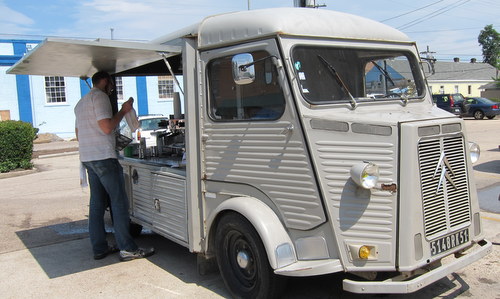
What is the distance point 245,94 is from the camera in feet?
13.1

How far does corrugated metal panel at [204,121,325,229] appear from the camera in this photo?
137 inches

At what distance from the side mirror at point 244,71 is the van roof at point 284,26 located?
25 cm

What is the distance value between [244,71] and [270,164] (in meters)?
0.78


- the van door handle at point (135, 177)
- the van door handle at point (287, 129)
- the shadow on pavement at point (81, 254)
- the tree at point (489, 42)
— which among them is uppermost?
the tree at point (489, 42)

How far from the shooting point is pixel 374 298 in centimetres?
396

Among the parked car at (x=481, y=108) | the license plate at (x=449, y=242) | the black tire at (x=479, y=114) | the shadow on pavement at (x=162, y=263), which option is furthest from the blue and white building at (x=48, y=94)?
the license plate at (x=449, y=242)

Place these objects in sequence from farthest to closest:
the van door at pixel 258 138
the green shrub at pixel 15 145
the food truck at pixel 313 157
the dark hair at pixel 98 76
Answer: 1. the green shrub at pixel 15 145
2. the dark hair at pixel 98 76
3. the van door at pixel 258 138
4. the food truck at pixel 313 157

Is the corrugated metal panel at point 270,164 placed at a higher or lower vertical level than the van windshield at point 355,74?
lower

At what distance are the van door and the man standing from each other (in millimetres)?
1396

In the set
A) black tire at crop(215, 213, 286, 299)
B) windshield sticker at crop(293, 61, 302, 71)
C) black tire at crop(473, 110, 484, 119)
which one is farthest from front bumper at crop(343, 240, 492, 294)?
black tire at crop(473, 110, 484, 119)

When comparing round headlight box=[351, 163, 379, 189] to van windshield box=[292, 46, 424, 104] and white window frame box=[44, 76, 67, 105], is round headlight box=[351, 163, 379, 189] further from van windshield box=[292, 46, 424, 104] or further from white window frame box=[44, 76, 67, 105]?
white window frame box=[44, 76, 67, 105]

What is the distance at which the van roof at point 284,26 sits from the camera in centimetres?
371

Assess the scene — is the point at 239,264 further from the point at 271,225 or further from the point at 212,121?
the point at 212,121

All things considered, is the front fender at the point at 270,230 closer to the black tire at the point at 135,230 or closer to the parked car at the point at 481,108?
the black tire at the point at 135,230
